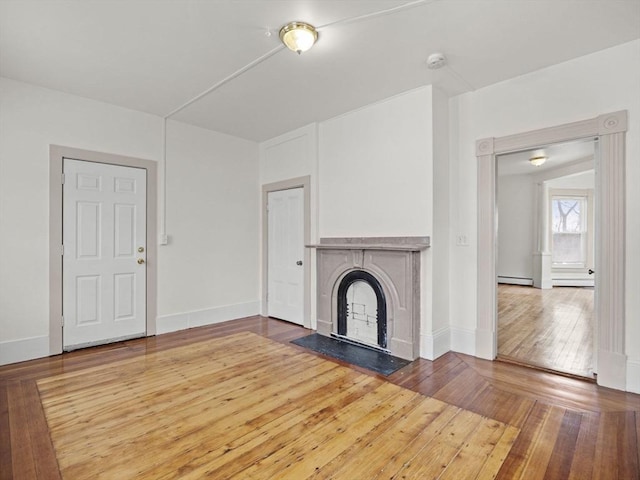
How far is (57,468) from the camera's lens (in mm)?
1769

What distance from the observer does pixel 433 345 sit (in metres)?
3.30

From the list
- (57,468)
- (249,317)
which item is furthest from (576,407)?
(249,317)

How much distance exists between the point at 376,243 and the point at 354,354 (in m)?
1.25

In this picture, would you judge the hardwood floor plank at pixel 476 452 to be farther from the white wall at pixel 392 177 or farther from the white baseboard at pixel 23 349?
the white baseboard at pixel 23 349

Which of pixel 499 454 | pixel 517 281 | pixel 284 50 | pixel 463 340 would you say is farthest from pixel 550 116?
pixel 517 281

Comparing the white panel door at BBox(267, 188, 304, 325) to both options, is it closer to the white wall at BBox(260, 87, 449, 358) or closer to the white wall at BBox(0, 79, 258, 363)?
the white wall at BBox(260, 87, 449, 358)

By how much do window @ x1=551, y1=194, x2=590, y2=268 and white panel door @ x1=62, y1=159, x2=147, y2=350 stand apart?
9.14 metres

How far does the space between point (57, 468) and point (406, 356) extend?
279 centimetres

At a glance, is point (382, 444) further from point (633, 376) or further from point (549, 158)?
point (549, 158)

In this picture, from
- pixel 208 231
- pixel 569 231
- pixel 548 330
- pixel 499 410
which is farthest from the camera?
pixel 569 231

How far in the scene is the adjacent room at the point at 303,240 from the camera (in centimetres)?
208

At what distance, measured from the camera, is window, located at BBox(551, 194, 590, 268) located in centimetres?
809

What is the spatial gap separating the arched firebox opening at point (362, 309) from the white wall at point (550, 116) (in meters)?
0.82

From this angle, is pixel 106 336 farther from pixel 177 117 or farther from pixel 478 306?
pixel 478 306
